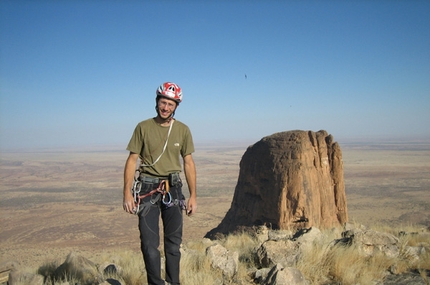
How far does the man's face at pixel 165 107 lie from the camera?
12.2ft

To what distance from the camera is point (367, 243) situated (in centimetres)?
529

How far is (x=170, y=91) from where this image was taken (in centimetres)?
372

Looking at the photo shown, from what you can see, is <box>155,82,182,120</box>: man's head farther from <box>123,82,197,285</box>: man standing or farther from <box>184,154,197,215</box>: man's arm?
<box>184,154,197,215</box>: man's arm

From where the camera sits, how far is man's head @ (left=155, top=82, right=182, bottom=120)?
3715mm

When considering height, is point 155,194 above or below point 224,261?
above

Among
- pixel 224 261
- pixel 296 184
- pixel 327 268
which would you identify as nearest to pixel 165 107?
pixel 224 261

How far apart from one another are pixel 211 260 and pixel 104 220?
3060cm

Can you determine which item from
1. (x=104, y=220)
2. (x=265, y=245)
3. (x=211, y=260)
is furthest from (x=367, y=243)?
(x=104, y=220)

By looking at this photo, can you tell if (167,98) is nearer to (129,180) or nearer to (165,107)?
(165,107)

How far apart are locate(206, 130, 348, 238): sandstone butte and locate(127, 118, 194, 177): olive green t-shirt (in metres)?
9.03

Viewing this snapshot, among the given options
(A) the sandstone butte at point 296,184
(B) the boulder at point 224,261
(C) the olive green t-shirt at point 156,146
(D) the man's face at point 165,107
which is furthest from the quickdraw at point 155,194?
(A) the sandstone butte at point 296,184

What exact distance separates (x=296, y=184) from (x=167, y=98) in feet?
30.4

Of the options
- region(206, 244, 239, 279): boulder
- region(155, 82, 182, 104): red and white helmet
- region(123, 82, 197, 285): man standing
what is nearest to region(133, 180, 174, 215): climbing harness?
region(123, 82, 197, 285): man standing

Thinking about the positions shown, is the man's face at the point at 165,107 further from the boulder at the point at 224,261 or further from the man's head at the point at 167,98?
the boulder at the point at 224,261
